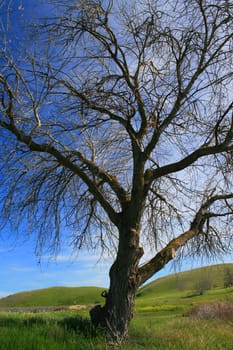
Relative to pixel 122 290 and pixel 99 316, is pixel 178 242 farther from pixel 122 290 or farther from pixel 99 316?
pixel 99 316

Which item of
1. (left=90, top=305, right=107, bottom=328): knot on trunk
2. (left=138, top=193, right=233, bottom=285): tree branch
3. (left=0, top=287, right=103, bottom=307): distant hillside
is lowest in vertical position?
(left=90, top=305, right=107, bottom=328): knot on trunk

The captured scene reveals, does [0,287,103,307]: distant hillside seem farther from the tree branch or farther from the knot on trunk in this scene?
the knot on trunk

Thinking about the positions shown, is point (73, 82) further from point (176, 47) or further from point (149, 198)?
point (149, 198)

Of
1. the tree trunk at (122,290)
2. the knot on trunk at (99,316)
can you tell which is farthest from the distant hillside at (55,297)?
the tree trunk at (122,290)

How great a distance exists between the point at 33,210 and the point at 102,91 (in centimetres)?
344

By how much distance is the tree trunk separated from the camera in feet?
26.6

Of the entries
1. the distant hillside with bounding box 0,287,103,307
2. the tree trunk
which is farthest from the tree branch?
the distant hillside with bounding box 0,287,103,307

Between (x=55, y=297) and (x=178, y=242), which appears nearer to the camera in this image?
(x=178, y=242)

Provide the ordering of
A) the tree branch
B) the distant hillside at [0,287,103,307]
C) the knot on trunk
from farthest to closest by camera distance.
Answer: the distant hillside at [0,287,103,307]
the tree branch
the knot on trunk

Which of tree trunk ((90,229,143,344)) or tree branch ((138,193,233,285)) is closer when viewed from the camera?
tree trunk ((90,229,143,344))

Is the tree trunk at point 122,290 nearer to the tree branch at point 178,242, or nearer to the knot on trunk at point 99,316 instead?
the knot on trunk at point 99,316

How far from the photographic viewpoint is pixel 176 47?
29.5ft

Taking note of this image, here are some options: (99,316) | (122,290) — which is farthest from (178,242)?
(99,316)

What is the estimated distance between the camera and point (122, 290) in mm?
8266
